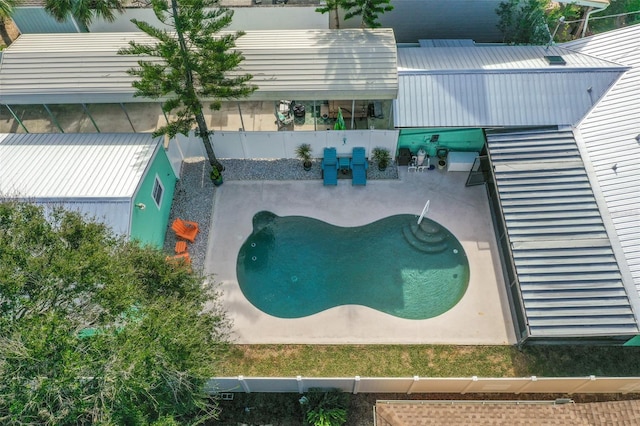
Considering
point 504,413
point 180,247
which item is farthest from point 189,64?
point 504,413

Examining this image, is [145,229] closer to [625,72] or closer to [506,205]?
[506,205]

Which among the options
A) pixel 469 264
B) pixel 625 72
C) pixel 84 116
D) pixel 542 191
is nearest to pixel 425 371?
pixel 469 264

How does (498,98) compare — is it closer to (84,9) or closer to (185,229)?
(185,229)

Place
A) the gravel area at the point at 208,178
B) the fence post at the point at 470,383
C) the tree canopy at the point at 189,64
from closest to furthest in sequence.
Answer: the fence post at the point at 470,383 < the tree canopy at the point at 189,64 < the gravel area at the point at 208,178

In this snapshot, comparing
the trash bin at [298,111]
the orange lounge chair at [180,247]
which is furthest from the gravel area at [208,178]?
the trash bin at [298,111]

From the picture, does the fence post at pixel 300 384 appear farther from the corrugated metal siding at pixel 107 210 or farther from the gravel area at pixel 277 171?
the gravel area at pixel 277 171

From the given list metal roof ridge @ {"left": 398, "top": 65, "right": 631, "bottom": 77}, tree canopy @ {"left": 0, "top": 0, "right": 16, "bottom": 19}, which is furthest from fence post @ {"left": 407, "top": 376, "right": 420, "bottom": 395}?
tree canopy @ {"left": 0, "top": 0, "right": 16, "bottom": 19}
